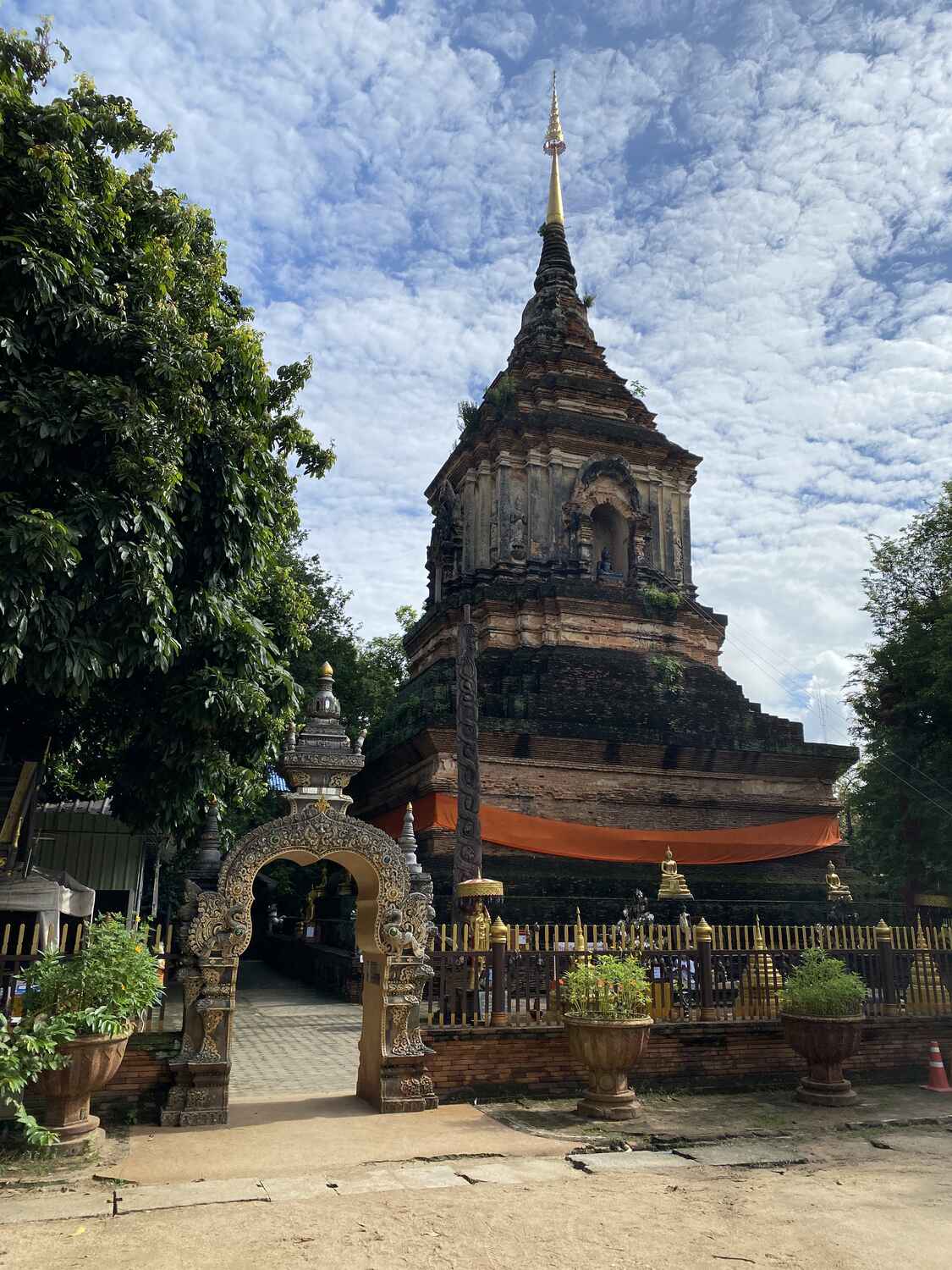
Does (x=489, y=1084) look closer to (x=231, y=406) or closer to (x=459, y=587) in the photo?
(x=231, y=406)

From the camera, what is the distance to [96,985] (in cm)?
795

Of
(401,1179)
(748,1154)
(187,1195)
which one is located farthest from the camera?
(748,1154)

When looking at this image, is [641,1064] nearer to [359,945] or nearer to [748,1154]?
[748,1154]

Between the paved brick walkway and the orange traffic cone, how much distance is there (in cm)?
678

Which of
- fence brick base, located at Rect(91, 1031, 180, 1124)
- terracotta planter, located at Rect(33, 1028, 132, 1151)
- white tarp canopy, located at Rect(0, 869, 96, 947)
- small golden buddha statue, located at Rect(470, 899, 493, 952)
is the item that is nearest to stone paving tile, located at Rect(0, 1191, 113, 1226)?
terracotta planter, located at Rect(33, 1028, 132, 1151)

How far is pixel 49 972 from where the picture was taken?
793 cm

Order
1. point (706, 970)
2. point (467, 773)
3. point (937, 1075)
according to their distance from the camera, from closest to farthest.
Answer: point (706, 970) < point (937, 1075) < point (467, 773)

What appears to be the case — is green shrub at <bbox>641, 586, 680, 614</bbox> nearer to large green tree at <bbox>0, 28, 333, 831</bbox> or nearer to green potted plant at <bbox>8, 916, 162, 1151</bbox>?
large green tree at <bbox>0, 28, 333, 831</bbox>

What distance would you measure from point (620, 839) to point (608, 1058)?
409 inches

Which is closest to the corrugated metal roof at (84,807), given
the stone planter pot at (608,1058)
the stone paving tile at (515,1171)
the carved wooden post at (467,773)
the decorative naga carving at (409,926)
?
the carved wooden post at (467,773)

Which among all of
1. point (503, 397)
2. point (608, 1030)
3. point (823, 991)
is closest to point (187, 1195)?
point (608, 1030)

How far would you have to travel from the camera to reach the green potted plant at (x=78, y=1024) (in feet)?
24.5

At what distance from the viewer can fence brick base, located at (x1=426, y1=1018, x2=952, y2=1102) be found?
10078 mm

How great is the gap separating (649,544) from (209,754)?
16.6m
